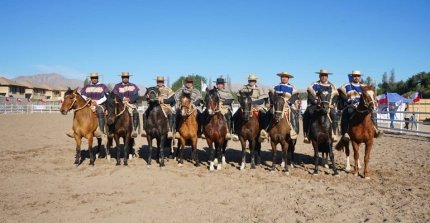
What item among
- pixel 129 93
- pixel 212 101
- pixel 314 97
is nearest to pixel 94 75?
pixel 129 93

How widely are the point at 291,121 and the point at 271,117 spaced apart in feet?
2.08

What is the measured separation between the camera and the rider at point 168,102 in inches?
470

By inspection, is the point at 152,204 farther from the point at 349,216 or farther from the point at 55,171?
the point at 55,171

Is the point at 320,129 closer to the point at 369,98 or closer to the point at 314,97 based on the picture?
the point at 314,97

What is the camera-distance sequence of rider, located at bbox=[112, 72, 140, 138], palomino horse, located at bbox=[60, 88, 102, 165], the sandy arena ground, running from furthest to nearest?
rider, located at bbox=[112, 72, 140, 138] → palomino horse, located at bbox=[60, 88, 102, 165] → the sandy arena ground

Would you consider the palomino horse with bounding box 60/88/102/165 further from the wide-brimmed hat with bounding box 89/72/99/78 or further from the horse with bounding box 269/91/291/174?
the horse with bounding box 269/91/291/174

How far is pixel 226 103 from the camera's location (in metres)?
11.5

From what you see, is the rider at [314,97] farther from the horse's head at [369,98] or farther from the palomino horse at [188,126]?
the palomino horse at [188,126]

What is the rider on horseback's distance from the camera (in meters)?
11.4

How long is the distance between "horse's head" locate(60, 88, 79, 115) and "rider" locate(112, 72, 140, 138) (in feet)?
5.31

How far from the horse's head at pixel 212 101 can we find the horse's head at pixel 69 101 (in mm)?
4179

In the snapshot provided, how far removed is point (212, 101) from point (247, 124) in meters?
1.36

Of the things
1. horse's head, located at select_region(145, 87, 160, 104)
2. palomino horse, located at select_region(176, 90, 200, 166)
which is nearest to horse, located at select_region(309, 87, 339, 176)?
palomino horse, located at select_region(176, 90, 200, 166)

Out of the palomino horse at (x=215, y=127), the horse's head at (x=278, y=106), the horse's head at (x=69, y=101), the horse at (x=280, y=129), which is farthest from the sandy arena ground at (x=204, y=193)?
the horse's head at (x=69, y=101)
